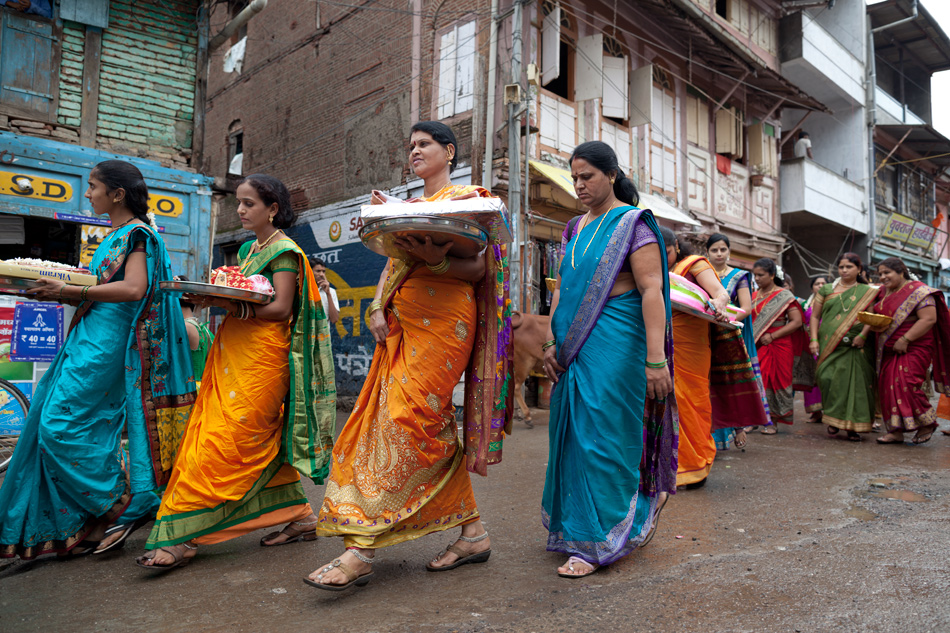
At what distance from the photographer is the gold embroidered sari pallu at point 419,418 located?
2.48m

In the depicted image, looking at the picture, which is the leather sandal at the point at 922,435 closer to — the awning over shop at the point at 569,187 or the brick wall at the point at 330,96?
the awning over shop at the point at 569,187

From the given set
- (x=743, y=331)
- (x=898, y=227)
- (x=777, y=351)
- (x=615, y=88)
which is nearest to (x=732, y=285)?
(x=743, y=331)

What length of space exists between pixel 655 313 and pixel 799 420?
694 centimetres

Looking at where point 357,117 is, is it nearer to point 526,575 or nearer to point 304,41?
point 304,41

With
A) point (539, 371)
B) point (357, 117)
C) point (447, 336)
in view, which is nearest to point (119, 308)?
point (447, 336)

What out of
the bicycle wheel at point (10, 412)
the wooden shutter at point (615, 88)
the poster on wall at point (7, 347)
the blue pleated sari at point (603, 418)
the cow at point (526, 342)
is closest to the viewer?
the blue pleated sari at point (603, 418)

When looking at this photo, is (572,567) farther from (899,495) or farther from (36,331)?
(36,331)

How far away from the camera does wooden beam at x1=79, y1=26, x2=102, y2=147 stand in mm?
8148

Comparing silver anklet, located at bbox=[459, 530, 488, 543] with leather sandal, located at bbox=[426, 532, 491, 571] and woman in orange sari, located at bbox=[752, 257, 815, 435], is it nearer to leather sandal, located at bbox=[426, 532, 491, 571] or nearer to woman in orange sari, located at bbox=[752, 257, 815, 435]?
leather sandal, located at bbox=[426, 532, 491, 571]

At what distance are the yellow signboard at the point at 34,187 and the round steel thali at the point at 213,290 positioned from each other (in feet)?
19.7

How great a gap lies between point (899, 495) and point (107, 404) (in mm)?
4412

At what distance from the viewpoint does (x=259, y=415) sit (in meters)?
2.92

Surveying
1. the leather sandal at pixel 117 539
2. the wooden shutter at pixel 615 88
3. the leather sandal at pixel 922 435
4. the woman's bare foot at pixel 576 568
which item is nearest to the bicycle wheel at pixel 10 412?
the leather sandal at pixel 117 539

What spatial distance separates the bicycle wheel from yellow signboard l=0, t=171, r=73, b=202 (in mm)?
3285
